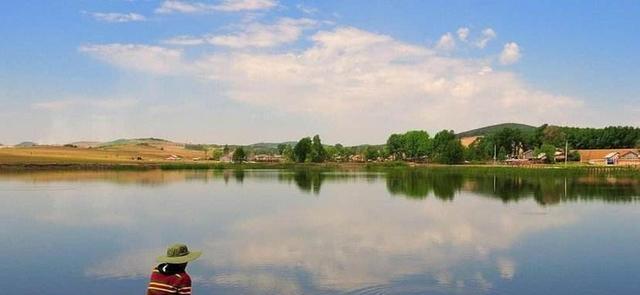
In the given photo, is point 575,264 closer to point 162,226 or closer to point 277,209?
point 162,226

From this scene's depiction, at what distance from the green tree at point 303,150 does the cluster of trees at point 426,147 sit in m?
24.3

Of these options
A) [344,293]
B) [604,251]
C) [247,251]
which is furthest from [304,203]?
[344,293]

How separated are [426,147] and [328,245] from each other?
123m

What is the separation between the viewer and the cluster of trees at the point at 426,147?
127 metres

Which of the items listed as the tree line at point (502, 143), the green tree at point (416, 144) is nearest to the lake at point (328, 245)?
the tree line at point (502, 143)

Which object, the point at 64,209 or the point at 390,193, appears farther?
the point at 390,193

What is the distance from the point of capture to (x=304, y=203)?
38.2 m

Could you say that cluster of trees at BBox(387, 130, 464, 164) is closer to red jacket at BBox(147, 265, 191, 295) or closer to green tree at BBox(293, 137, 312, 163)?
green tree at BBox(293, 137, 312, 163)

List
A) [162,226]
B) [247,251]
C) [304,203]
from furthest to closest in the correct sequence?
[304,203] → [162,226] → [247,251]

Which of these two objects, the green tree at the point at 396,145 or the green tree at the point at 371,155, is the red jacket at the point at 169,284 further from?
the green tree at the point at 371,155

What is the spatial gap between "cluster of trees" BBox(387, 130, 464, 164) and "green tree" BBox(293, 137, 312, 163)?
24338 mm

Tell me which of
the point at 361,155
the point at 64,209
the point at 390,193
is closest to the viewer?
the point at 64,209

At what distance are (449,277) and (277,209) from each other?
19.3 metres

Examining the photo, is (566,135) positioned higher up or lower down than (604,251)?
higher up
